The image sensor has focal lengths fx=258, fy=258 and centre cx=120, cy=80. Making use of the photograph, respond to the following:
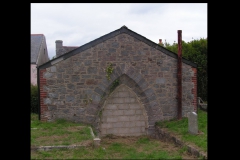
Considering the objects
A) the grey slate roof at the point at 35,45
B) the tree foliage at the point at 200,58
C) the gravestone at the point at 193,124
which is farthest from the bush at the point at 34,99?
the gravestone at the point at 193,124

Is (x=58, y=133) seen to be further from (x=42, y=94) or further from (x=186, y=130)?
(x=186, y=130)

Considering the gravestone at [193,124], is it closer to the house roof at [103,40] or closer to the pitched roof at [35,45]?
the house roof at [103,40]

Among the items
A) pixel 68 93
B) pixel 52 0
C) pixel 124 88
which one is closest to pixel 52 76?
pixel 68 93

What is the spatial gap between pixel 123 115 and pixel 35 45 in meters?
15.3

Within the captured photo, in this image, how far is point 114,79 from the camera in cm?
1087

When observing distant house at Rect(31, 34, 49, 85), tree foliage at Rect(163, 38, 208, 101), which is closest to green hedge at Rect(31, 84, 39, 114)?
distant house at Rect(31, 34, 49, 85)

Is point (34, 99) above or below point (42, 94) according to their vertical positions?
below

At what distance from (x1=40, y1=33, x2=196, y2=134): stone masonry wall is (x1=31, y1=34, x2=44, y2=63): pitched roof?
11634 millimetres

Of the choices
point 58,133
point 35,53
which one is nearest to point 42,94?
point 58,133

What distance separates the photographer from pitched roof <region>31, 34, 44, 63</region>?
70.7 ft

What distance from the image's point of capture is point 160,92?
11.3m

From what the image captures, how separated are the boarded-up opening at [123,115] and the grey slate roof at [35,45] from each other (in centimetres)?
1213

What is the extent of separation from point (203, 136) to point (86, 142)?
12.1 ft
